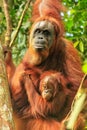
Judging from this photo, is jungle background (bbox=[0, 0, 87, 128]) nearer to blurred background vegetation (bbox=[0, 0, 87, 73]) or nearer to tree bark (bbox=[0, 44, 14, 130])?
blurred background vegetation (bbox=[0, 0, 87, 73])

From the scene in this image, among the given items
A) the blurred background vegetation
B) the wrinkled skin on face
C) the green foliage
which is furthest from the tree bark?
the green foliage

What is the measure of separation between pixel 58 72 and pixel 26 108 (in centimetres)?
55

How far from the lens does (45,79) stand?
381cm

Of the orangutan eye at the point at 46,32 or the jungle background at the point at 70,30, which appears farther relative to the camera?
the jungle background at the point at 70,30

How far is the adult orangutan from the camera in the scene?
12.7 feet

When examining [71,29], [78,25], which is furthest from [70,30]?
[78,25]

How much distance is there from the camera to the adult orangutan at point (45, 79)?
388cm

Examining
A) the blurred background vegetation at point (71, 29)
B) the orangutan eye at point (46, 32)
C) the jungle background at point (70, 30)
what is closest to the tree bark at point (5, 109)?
the orangutan eye at point (46, 32)

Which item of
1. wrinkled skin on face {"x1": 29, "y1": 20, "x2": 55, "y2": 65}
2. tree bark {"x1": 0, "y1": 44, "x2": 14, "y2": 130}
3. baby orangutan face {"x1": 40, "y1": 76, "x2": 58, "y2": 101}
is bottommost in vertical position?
baby orangutan face {"x1": 40, "y1": 76, "x2": 58, "y2": 101}

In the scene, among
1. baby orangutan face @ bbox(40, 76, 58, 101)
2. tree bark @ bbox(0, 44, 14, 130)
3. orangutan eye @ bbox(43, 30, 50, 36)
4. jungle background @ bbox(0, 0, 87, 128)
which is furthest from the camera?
jungle background @ bbox(0, 0, 87, 128)

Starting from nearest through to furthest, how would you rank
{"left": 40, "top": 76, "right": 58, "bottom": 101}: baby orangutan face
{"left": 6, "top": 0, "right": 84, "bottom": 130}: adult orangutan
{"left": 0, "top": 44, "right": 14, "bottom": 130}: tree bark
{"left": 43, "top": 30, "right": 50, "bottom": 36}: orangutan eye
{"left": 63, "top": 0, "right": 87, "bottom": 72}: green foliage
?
{"left": 0, "top": 44, "right": 14, "bottom": 130}: tree bark, {"left": 40, "top": 76, "right": 58, "bottom": 101}: baby orangutan face, {"left": 6, "top": 0, "right": 84, "bottom": 130}: adult orangutan, {"left": 43, "top": 30, "right": 50, "bottom": 36}: orangutan eye, {"left": 63, "top": 0, "right": 87, "bottom": 72}: green foliage

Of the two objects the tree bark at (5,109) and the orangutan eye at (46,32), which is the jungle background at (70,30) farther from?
the tree bark at (5,109)

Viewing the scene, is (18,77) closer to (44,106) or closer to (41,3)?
(44,106)

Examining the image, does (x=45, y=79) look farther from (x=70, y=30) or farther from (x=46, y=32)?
(x=70, y=30)
